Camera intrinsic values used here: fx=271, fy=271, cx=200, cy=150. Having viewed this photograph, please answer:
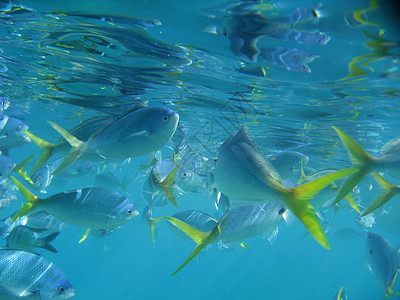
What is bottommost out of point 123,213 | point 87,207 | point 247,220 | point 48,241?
point 48,241

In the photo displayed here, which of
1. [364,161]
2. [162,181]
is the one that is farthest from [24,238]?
[364,161]

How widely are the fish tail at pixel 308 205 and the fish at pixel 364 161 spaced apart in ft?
4.08

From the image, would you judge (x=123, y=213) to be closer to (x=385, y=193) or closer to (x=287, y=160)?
(x=287, y=160)

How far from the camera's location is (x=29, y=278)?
3.58 metres

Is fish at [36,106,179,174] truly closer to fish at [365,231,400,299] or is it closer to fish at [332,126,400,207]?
fish at [332,126,400,207]

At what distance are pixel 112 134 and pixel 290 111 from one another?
954 cm

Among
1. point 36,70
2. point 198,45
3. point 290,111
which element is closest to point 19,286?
point 198,45

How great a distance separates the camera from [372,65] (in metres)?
7.39

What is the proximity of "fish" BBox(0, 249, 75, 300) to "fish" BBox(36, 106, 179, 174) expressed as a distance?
1376 mm

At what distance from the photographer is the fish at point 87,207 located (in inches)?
160

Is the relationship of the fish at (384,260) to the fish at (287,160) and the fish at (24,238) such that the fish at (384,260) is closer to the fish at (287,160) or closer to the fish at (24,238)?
the fish at (287,160)

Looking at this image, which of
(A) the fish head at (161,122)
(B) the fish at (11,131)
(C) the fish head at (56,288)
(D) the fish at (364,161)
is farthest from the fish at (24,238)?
(D) the fish at (364,161)

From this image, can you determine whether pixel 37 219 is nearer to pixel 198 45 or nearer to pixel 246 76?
pixel 198 45

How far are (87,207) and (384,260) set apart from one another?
6.07 m
